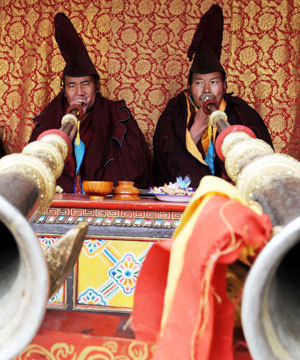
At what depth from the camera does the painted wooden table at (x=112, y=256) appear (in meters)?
1.44

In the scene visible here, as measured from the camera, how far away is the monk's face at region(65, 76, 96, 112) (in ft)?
9.67

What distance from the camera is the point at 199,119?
2932 millimetres

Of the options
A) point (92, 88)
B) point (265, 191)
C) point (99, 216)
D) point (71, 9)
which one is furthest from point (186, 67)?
point (265, 191)

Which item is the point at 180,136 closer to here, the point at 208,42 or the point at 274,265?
the point at 208,42

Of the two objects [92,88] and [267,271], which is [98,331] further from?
[92,88]

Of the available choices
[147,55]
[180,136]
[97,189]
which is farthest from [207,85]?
[97,189]

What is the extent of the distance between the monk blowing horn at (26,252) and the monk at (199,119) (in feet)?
7.01

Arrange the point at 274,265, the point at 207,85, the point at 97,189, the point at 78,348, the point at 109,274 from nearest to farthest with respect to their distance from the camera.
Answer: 1. the point at 274,265
2. the point at 78,348
3. the point at 109,274
4. the point at 97,189
5. the point at 207,85

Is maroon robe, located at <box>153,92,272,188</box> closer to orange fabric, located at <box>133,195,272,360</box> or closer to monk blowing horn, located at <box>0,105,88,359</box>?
monk blowing horn, located at <box>0,105,88,359</box>

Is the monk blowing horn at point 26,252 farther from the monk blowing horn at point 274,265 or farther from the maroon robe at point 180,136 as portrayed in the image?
the maroon robe at point 180,136

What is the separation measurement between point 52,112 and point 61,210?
1.68 m

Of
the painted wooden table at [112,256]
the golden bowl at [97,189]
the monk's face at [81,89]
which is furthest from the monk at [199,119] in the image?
the painted wooden table at [112,256]

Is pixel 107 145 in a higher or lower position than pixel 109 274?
higher

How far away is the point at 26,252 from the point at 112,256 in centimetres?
99
